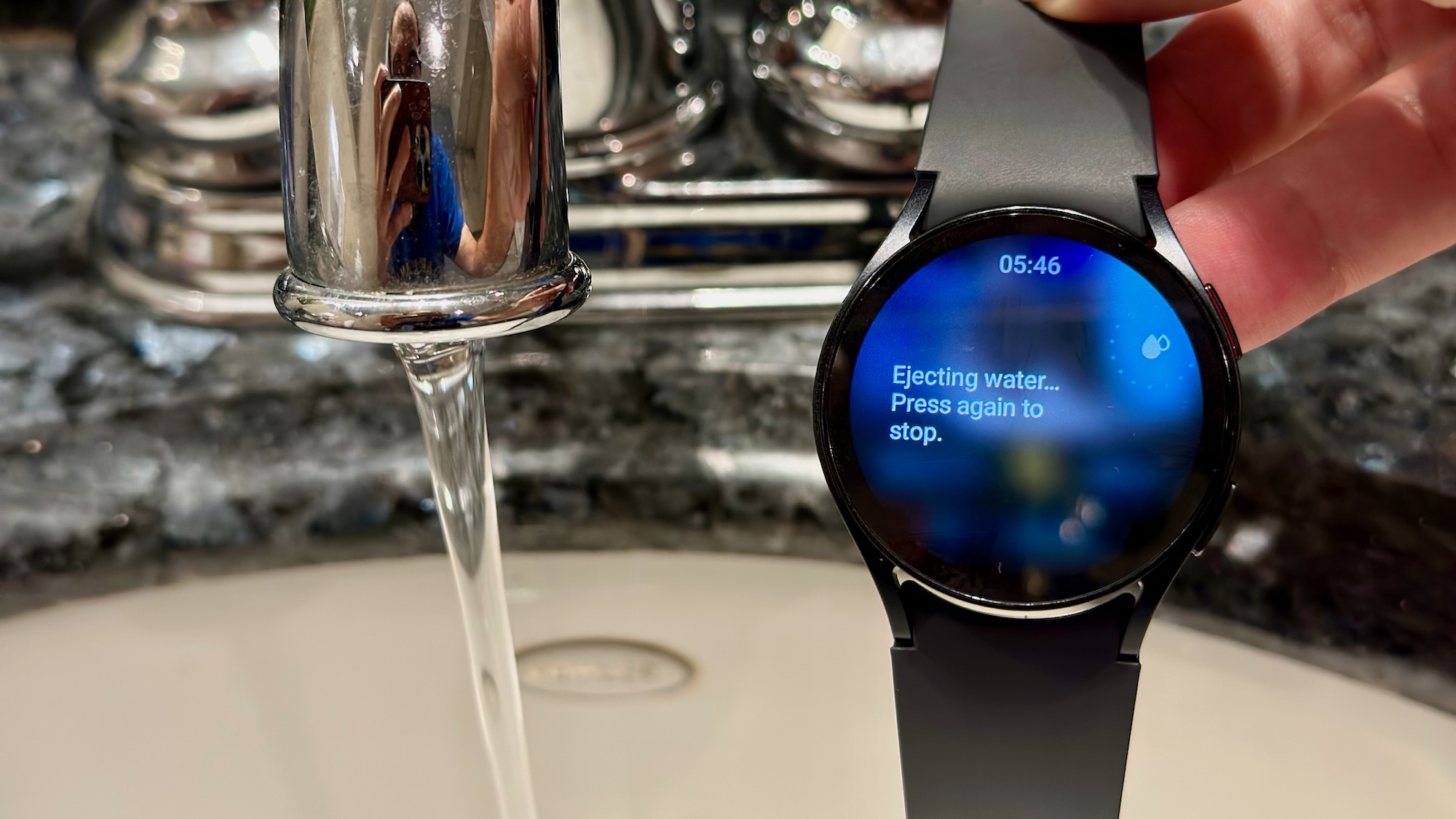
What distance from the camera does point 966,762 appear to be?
302mm

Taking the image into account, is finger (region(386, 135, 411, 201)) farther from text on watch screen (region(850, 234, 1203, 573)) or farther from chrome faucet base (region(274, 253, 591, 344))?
text on watch screen (region(850, 234, 1203, 573))

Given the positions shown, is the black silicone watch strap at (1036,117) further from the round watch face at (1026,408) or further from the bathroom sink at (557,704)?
the bathroom sink at (557,704)

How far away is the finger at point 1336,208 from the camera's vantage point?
334mm

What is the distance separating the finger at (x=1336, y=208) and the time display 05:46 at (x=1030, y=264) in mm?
90

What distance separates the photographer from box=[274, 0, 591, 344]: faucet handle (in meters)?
0.19

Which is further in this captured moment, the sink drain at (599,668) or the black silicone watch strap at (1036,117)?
the sink drain at (599,668)

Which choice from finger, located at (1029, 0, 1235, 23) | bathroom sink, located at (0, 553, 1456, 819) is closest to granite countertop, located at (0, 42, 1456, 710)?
bathroom sink, located at (0, 553, 1456, 819)

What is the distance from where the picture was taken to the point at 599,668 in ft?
1.26

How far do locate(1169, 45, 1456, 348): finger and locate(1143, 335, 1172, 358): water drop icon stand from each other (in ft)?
0.28

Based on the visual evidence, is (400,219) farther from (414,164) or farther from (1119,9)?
(1119,9)

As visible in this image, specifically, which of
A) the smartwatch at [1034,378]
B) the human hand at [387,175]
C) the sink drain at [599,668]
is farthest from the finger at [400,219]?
the sink drain at [599,668]

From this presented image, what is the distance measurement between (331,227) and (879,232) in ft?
0.78

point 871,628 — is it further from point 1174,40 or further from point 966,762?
point 1174,40

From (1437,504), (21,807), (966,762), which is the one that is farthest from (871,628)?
(21,807)
